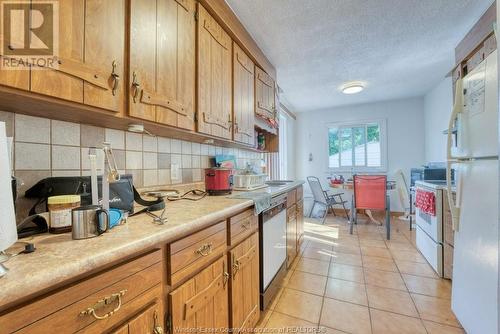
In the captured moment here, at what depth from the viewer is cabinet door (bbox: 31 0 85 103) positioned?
25.9 inches

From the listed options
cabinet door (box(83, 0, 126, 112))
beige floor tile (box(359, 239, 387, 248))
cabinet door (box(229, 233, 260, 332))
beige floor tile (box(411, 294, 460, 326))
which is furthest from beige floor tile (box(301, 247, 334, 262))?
cabinet door (box(83, 0, 126, 112))

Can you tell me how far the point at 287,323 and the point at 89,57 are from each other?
1.81 metres

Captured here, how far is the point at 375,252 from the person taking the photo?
2592mm

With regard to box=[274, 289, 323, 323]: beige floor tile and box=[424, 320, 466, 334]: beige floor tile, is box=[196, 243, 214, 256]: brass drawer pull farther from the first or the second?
box=[424, 320, 466, 334]: beige floor tile

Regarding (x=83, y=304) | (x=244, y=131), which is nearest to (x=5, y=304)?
(x=83, y=304)

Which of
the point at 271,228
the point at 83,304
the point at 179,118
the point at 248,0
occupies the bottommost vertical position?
the point at 271,228

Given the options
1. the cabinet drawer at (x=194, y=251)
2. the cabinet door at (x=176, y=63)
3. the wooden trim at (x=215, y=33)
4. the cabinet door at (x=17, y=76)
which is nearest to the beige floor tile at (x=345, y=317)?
the cabinet drawer at (x=194, y=251)

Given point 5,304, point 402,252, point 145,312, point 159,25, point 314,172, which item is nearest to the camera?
point 5,304

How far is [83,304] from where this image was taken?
0.49 m

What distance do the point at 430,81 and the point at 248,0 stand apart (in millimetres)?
3319

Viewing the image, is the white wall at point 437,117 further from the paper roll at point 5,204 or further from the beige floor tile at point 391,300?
the paper roll at point 5,204

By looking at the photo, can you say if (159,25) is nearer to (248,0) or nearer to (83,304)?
(248,0)

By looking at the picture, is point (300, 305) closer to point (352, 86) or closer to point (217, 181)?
point (217, 181)

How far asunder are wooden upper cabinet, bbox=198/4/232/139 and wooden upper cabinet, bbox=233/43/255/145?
85mm
